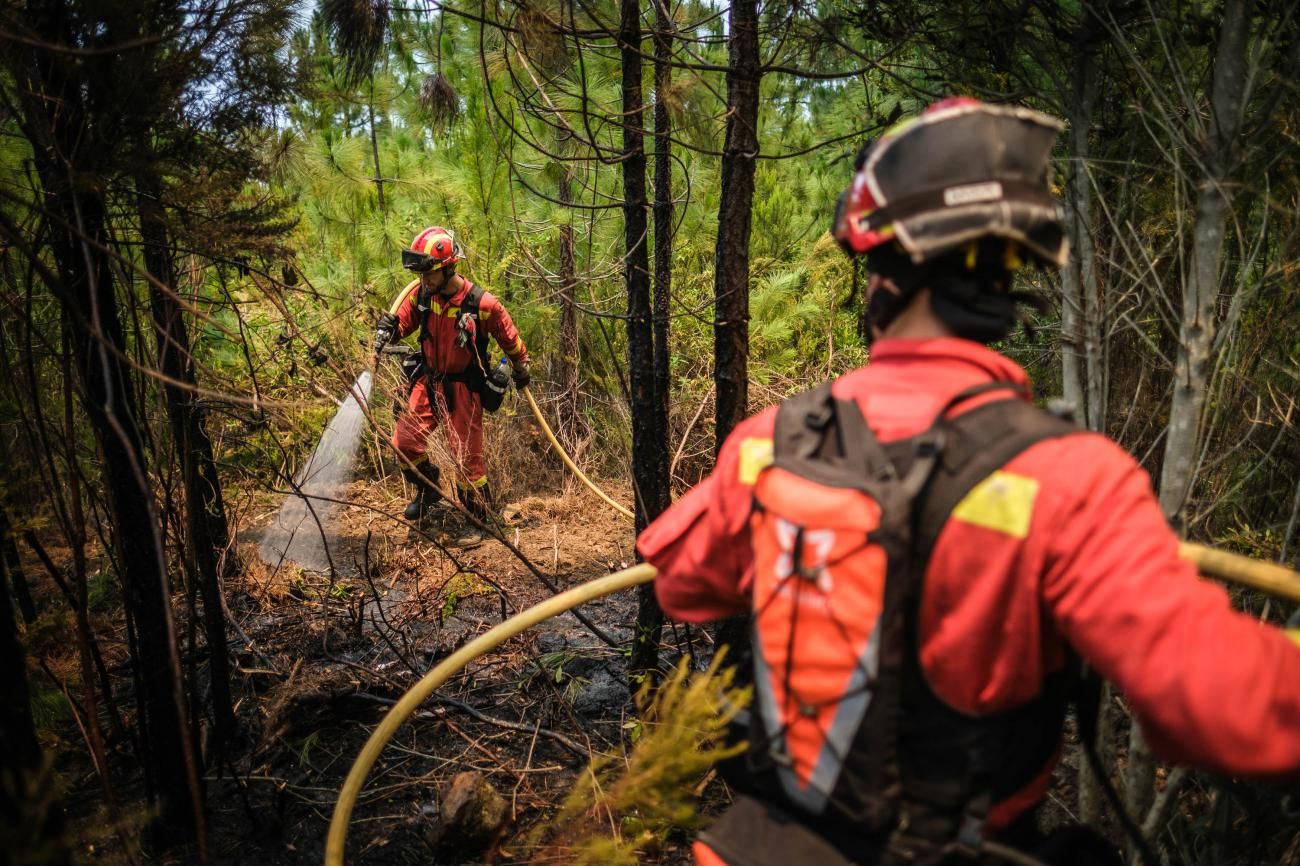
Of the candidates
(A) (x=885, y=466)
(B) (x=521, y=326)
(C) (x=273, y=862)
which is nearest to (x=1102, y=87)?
(A) (x=885, y=466)

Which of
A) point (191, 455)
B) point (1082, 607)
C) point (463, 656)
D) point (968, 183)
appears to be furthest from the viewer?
point (191, 455)

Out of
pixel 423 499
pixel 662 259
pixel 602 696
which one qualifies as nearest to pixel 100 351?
pixel 662 259

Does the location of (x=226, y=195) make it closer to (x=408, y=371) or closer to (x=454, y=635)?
(x=454, y=635)

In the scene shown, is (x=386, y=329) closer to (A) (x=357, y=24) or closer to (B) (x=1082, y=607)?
(A) (x=357, y=24)

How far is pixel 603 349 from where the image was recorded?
834 cm

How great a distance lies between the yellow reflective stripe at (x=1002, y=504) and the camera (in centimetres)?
121

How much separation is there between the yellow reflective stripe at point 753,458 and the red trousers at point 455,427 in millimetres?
5714

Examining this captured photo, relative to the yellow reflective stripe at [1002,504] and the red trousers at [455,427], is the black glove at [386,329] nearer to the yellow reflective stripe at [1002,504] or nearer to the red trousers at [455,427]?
the red trousers at [455,427]

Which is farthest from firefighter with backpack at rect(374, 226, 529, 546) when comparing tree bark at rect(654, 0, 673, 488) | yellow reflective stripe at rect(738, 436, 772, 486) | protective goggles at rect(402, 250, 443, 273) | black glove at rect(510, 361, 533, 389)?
yellow reflective stripe at rect(738, 436, 772, 486)

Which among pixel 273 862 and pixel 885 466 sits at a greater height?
pixel 885 466

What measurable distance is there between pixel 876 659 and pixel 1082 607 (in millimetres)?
317

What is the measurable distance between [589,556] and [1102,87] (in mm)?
4788

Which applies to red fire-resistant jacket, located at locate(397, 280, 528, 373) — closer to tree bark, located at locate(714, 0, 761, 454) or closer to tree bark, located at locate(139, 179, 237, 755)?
tree bark, located at locate(139, 179, 237, 755)

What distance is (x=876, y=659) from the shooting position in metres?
1.32
